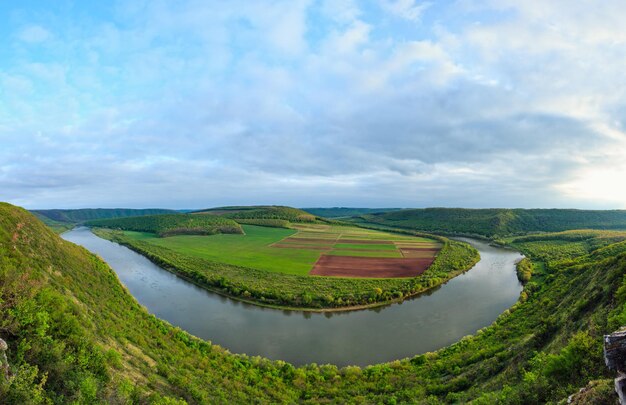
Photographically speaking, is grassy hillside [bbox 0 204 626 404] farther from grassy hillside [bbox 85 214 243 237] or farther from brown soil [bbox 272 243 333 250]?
grassy hillside [bbox 85 214 243 237]

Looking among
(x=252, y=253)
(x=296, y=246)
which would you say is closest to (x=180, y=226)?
(x=252, y=253)

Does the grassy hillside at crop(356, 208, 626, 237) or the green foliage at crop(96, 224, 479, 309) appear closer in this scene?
the green foliage at crop(96, 224, 479, 309)

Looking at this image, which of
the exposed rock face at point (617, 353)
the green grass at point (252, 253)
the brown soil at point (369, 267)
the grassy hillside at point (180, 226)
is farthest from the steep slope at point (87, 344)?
the grassy hillside at point (180, 226)

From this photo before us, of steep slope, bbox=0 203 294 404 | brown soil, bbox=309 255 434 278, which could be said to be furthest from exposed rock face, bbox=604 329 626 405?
brown soil, bbox=309 255 434 278

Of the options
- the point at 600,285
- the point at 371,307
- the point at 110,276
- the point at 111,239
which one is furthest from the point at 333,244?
the point at 111,239

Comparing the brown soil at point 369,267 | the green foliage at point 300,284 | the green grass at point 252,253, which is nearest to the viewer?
the green foliage at point 300,284

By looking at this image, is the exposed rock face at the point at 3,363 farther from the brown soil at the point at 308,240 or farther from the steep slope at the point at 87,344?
the brown soil at the point at 308,240
